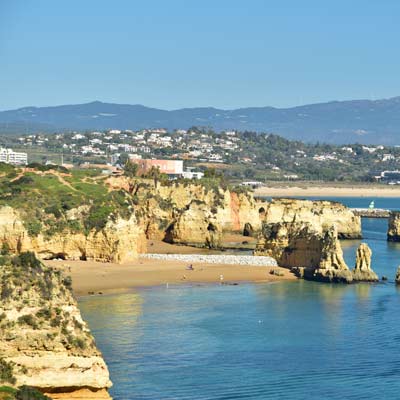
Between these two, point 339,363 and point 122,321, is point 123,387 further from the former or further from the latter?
point 122,321

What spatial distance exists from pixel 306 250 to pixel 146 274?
375 inches

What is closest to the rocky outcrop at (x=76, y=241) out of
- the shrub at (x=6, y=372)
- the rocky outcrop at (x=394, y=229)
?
the rocky outcrop at (x=394, y=229)

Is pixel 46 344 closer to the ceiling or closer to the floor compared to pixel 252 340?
closer to the ceiling

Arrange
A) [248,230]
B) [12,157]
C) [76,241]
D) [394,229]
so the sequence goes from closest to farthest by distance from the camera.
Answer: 1. [76,241]
2. [248,230]
3. [394,229]
4. [12,157]

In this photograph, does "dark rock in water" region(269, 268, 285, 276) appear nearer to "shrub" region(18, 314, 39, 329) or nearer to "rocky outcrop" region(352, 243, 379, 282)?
"rocky outcrop" region(352, 243, 379, 282)

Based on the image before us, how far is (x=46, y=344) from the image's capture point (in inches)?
1164

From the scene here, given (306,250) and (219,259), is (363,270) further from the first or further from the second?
(219,259)

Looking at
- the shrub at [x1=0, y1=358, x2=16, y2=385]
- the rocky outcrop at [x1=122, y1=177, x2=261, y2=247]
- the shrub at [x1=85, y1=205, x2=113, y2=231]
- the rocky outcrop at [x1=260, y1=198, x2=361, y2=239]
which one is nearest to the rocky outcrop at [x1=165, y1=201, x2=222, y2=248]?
the rocky outcrop at [x1=122, y1=177, x2=261, y2=247]

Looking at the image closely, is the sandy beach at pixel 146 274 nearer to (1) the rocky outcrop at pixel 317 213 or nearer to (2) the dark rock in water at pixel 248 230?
(2) the dark rock in water at pixel 248 230

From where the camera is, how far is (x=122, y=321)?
49688mm

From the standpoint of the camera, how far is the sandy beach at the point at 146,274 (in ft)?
206

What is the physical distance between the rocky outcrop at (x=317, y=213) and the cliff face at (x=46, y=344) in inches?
2694

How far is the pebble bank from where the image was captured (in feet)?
240

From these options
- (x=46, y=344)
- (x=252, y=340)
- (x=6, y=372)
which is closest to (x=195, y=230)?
(x=252, y=340)
